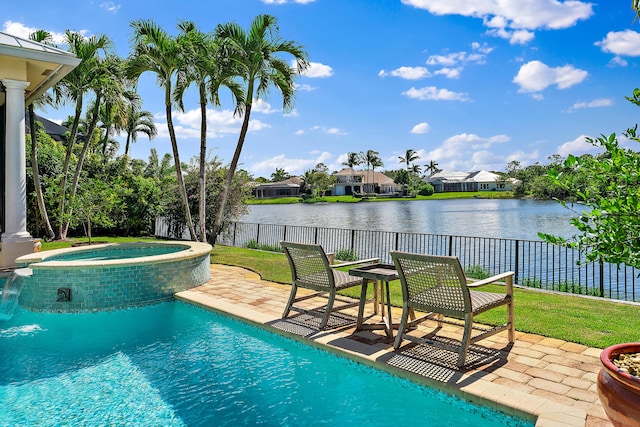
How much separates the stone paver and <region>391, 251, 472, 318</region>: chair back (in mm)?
488

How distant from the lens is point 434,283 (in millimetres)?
3783

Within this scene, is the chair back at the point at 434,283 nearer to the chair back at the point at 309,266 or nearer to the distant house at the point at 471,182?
the chair back at the point at 309,266

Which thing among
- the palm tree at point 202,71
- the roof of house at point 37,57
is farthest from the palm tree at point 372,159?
the roof of house at point 37,57

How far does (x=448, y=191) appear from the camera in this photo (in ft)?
292

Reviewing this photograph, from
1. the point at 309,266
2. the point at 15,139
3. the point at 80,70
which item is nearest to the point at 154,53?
the point at 80,70

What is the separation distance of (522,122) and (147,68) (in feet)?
99.5

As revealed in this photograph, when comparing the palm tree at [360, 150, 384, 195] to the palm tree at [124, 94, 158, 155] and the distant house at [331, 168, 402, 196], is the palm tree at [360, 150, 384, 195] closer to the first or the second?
the distant house at [331, 168, 402, 196]

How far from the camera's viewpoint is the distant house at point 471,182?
83.2 m

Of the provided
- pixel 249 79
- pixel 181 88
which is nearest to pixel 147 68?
pixel 181 88

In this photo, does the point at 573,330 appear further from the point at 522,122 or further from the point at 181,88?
the point at 522,122

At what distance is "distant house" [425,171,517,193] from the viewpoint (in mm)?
83250

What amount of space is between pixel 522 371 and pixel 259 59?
1016 centimetres

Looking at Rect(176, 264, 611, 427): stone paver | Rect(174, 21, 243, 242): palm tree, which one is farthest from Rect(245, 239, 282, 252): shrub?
Rect(176, 264, 611, 427): stone paver

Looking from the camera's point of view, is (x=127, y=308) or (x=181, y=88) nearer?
(x=127, y=308)
